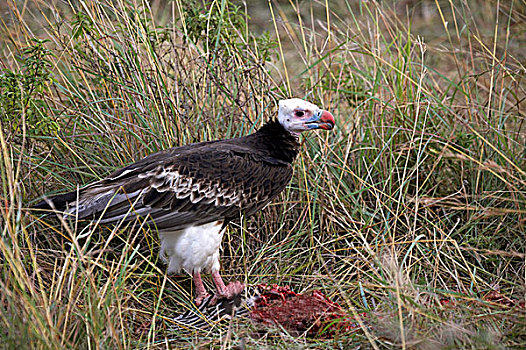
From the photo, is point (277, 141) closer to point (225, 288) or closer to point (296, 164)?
point (296, 164)

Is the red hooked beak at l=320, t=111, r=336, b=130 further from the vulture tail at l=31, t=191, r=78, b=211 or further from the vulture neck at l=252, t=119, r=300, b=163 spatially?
the vulture tail at l=31, t=191, r=78, b=211

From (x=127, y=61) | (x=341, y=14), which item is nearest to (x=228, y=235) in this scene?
(x=127, y=61)

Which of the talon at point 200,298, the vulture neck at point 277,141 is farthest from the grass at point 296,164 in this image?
the vulture neck at point 277,141

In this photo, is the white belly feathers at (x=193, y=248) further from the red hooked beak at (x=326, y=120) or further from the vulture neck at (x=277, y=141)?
the red hooked beak at (x=326, y=120)

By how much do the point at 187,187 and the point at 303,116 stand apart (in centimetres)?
87

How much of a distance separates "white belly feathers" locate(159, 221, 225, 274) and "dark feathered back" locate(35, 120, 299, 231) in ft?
0.22

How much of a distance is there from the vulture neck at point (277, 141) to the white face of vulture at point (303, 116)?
0.22ft

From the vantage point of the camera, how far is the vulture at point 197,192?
11.2ft

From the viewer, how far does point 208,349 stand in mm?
3057

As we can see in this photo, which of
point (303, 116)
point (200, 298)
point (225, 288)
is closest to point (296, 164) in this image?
point (303, 116)

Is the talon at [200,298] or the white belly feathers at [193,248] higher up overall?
the white belly feathers at [193,248]

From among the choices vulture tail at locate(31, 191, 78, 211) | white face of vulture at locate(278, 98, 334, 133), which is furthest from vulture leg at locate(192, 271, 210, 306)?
white face of vulture at locate(278, 98, 334, 133)

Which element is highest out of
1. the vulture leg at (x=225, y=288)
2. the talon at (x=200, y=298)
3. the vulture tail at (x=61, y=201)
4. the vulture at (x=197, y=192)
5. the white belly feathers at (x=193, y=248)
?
the vulture tail at (x=61, y=201)

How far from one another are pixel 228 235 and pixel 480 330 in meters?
1.74
